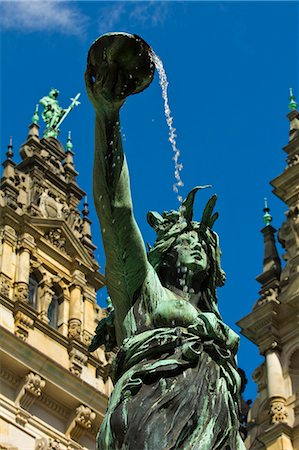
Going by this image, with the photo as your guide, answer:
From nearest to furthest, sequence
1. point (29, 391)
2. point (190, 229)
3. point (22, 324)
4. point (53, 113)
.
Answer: point (190, 229) → point (29, 391) → point (22, 324) → point (53, 113)

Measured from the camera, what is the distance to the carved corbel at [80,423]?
Answer: 22.9 metres

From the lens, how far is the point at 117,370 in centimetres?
442

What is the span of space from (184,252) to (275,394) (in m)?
21.1

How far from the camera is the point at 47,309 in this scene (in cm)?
2492

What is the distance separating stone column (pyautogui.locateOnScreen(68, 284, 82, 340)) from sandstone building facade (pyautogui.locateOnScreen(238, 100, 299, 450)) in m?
3.80

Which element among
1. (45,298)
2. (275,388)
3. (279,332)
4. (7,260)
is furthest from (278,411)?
(7,260)

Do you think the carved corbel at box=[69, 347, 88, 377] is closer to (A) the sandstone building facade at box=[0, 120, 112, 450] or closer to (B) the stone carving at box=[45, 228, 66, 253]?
(A) the sandstone building facade at box=[0, 120, 112, 450]

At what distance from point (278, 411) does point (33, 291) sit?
568cm

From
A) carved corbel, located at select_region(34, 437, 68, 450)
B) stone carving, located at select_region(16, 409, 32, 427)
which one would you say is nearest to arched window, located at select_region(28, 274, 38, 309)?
stone carving, located at select_region(16, 409, 32, 427)

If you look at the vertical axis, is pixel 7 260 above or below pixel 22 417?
above

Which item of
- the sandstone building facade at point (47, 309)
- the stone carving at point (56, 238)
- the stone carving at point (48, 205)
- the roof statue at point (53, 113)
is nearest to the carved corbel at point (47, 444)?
the sandstone building facade at point (47, 309)

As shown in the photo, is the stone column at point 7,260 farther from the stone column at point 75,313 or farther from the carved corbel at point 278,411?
the carved corbel at point 278,411

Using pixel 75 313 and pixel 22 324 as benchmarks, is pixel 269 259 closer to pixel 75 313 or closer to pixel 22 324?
pixel 75 313

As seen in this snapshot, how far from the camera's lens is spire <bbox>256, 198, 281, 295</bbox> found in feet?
90.2
